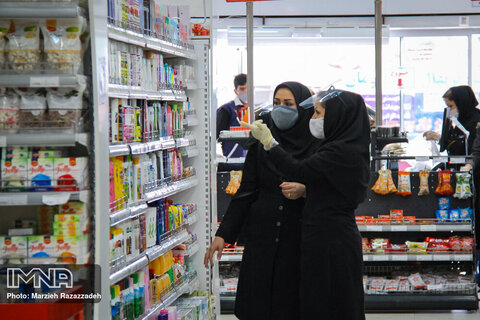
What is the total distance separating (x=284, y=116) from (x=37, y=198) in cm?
157

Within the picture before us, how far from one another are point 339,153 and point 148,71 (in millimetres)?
1353

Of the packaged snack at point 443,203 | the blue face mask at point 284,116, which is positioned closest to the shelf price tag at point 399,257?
the packaged snack at point 443,203

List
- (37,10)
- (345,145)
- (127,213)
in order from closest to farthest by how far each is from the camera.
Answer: (37,10) < (127,213) < (345,145)

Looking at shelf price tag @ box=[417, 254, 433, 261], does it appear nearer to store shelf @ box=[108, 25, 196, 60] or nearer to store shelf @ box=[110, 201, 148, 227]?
store shelf @ box=[108, 25, 196, 60]

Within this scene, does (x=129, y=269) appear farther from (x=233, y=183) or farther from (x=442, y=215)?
(x=442, y=215)

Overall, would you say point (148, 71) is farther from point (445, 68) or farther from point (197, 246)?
point (445, 68)

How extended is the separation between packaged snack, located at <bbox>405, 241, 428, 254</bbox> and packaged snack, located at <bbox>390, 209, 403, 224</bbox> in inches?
9.8

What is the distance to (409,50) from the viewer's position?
37.9 ft

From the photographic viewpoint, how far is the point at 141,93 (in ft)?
13.5

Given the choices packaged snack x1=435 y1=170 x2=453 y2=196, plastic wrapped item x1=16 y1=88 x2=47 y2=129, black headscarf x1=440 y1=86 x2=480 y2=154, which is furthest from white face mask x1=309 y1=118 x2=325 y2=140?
black headscarf x1=440 y1=86 x2=480 y2=154

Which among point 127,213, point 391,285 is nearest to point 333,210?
point 127,213

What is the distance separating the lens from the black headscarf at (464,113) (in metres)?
8.07

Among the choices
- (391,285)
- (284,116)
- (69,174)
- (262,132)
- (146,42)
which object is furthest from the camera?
(391,285)

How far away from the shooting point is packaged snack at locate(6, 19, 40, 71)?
3.10 meters
